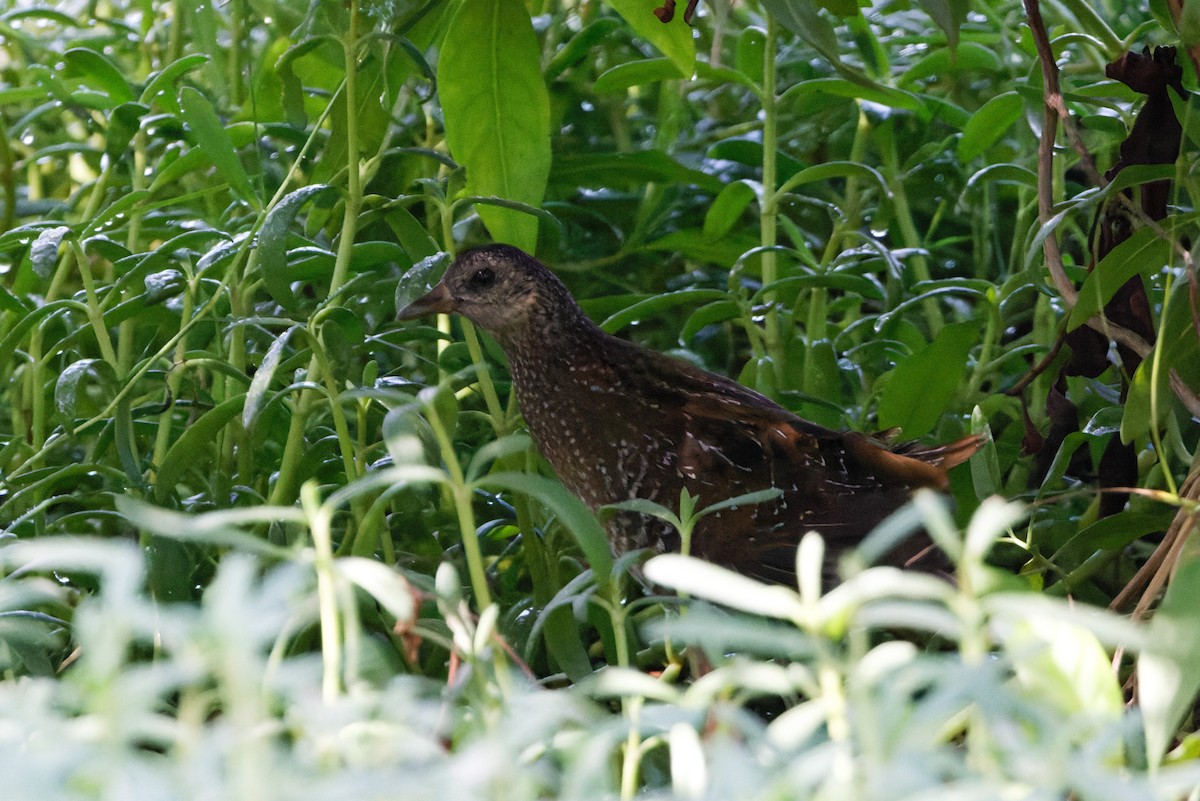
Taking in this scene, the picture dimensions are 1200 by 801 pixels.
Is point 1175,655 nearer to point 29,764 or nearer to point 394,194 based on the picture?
point 29,764

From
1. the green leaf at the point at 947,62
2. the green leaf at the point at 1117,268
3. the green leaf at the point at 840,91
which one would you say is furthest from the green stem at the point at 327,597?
the green leaf at the point at 947,62

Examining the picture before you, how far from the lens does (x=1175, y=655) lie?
0.43m

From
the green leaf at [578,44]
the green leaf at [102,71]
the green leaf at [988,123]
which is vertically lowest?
the green leaf at [988,123]

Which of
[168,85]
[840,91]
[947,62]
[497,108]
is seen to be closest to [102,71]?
[168,85]

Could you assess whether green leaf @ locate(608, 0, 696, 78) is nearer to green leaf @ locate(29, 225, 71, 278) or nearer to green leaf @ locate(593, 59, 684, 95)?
green leaf @ locate(593, 59, 684, 95)

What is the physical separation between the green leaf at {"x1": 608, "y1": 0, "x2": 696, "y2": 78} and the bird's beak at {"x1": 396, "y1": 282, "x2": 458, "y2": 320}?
0.87 feet

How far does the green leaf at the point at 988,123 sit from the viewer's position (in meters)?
1.11

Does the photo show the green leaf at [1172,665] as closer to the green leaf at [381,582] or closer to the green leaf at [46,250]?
the green leaf at [381,582]

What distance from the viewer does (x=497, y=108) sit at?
0.98 metres

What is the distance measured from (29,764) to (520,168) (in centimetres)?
74

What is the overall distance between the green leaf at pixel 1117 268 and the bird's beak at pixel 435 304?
19.6 inches

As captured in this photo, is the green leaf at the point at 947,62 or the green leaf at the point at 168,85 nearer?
the green leaf at the point at 168,85

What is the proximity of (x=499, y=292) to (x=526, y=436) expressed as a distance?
49cm

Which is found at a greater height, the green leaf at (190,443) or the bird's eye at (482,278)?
the bird's eye at (482,278)
